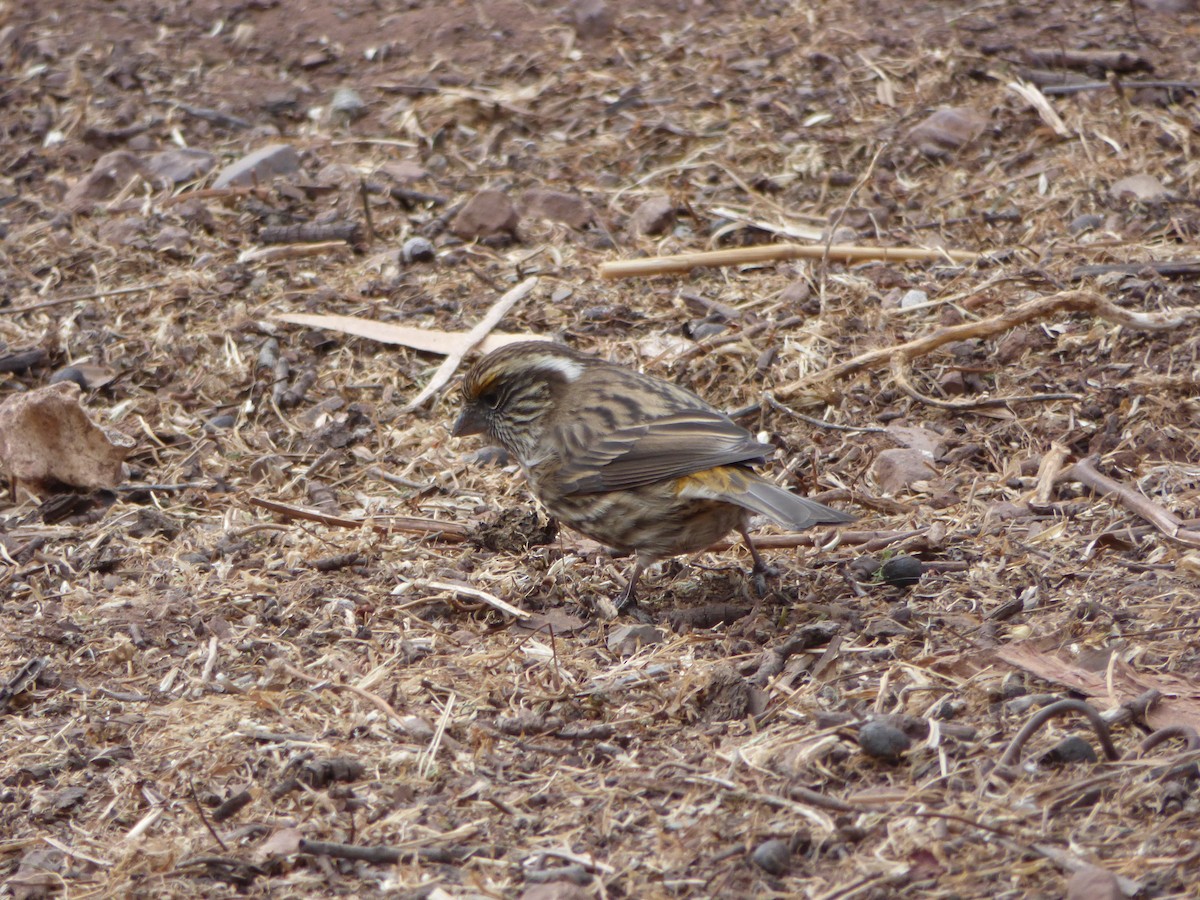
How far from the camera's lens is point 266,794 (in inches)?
170

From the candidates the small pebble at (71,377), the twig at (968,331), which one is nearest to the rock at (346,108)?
the small pebble at (71,377)

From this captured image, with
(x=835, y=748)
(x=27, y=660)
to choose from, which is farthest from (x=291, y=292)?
(x=835, y=748)

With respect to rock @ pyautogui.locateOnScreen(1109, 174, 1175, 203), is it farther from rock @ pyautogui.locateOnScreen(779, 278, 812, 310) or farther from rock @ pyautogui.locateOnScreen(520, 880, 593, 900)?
rock @ pyautogui.locateOnScreen(520, 880, 593, 900)

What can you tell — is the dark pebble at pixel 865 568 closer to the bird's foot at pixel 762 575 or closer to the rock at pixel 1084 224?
the bird's foot at pixel 762 575

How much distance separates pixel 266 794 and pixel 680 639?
153 cm

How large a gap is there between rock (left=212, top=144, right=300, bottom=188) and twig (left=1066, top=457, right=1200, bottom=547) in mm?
5150

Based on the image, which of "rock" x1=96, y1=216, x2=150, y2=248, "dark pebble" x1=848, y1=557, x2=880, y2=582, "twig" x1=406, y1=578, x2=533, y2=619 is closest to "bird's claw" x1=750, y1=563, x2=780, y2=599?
"dark pebble" x1=848, y1=557, x2=880, y2=582

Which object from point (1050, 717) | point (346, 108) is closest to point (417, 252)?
point (346, 108)

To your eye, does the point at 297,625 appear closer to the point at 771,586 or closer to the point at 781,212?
the point at 771,586

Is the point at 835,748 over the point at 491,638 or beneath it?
over

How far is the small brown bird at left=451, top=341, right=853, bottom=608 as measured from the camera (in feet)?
17.8

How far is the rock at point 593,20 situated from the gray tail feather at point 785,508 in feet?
18.4

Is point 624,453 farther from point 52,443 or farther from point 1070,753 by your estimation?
point 52,443

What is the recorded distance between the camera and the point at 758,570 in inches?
223
